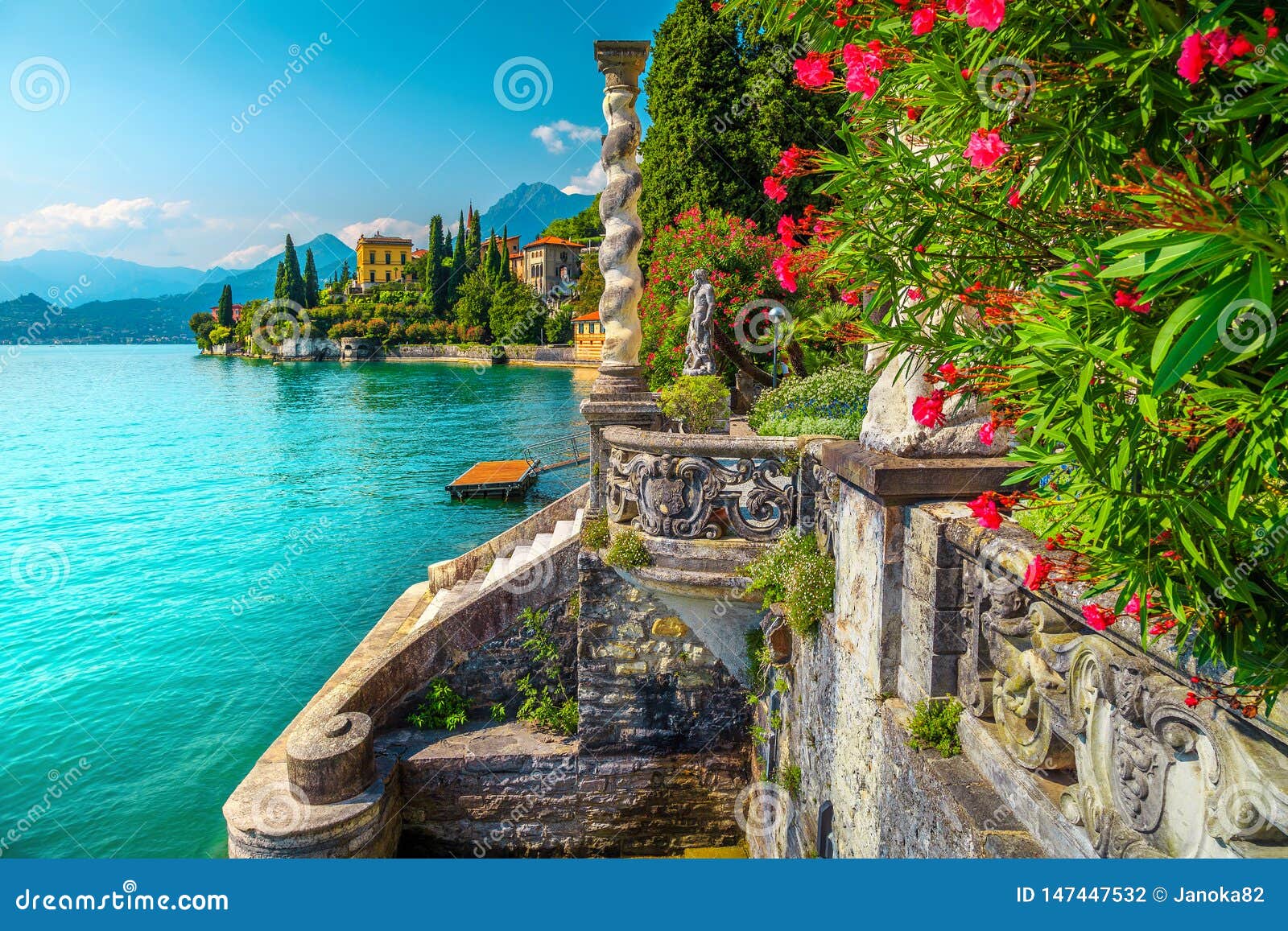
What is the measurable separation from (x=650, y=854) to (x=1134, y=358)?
7937mm

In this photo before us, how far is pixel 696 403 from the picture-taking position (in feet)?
26.9

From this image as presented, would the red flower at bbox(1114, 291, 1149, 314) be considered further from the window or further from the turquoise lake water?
the turquoise lake water

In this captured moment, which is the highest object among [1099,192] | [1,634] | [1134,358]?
[1099,192]

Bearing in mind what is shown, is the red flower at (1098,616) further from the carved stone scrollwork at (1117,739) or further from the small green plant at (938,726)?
the small green plant at (938,726)

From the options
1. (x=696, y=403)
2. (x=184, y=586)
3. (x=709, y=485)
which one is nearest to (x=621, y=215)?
(x=696, y=403)

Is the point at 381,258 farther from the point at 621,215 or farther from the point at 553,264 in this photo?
the point at 621,215

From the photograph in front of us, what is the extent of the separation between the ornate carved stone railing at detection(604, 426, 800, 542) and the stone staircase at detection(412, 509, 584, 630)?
3.13m

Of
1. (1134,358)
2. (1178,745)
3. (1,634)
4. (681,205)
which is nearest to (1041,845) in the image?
(1178,745)

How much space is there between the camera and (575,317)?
291ft

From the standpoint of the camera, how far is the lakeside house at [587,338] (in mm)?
83250

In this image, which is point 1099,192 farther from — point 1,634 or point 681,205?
point 681,205

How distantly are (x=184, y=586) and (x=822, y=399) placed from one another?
15.6 m

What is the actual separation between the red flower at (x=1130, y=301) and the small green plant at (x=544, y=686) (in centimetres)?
740

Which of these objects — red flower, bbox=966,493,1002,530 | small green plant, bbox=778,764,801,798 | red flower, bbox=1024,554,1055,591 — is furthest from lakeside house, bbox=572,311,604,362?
red flower, bbox=1024,554,1055,591
